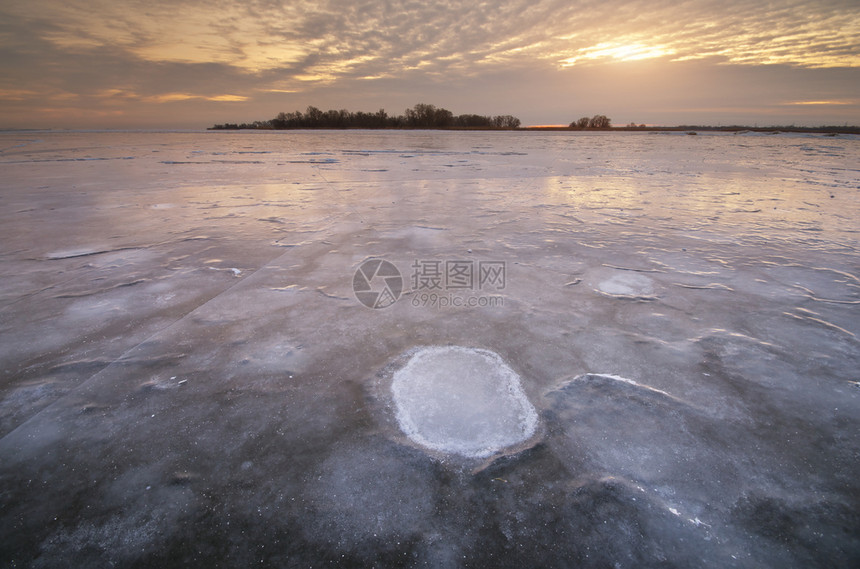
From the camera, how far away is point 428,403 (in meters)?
2.03

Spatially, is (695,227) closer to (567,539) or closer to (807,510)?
(807,510)

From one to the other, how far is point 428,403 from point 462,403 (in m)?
0.19

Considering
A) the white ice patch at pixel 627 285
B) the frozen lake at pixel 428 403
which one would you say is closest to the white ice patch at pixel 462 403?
the frozen lake at pixel 428 403

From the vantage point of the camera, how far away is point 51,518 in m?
1.41

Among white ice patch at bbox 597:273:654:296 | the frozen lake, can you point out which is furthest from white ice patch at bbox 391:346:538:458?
white ice patch at bbox 597:273:654:296

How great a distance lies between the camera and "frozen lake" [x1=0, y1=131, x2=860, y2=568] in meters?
1.37

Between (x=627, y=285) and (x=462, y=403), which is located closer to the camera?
(x=462, y=403)

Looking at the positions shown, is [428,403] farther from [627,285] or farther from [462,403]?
[627,285]

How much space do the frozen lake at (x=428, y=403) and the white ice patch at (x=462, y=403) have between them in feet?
0.05

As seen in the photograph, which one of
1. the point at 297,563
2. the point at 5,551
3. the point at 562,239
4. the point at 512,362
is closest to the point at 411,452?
the point at 297,563

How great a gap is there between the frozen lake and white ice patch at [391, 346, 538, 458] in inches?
0.6

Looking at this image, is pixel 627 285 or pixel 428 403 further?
pixel 627 285

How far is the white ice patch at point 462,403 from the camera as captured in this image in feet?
5.90

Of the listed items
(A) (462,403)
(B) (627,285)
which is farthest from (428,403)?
(B) (627,285)
